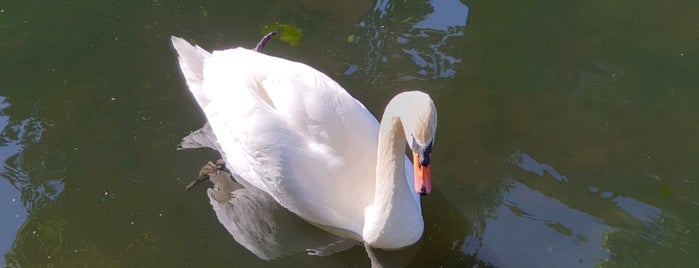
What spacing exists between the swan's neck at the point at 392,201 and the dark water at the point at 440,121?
0.22 m

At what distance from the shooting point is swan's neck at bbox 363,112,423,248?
377 centimetres

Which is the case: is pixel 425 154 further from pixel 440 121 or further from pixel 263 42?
pixel 263 42

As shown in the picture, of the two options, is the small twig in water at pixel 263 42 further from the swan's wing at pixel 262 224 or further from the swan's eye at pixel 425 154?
the swan's eye at pixel 425 154

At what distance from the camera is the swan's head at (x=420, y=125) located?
3.38 m

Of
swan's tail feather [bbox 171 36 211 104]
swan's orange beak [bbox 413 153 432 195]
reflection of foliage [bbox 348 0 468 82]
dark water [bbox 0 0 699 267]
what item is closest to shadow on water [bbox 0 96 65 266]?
dark water [bbox 0 0 699 267]

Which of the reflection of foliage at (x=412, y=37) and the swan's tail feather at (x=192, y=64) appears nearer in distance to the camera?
the swan's tail feather at (x=192, y=64)

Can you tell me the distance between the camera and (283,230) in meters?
4.52

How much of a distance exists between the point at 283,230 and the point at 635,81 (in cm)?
260

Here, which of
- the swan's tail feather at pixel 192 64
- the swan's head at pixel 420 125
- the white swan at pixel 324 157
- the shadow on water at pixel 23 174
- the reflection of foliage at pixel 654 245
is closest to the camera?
the swan's head at pixel 420 125

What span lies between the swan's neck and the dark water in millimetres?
220

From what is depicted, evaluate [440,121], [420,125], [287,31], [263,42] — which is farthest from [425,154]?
[287,31]

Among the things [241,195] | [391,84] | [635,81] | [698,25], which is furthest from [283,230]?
[698,25]

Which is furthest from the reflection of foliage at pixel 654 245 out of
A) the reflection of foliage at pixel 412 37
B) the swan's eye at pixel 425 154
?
the reflection of foliage at pixel 412 37

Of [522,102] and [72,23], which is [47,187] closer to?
[72,23]
